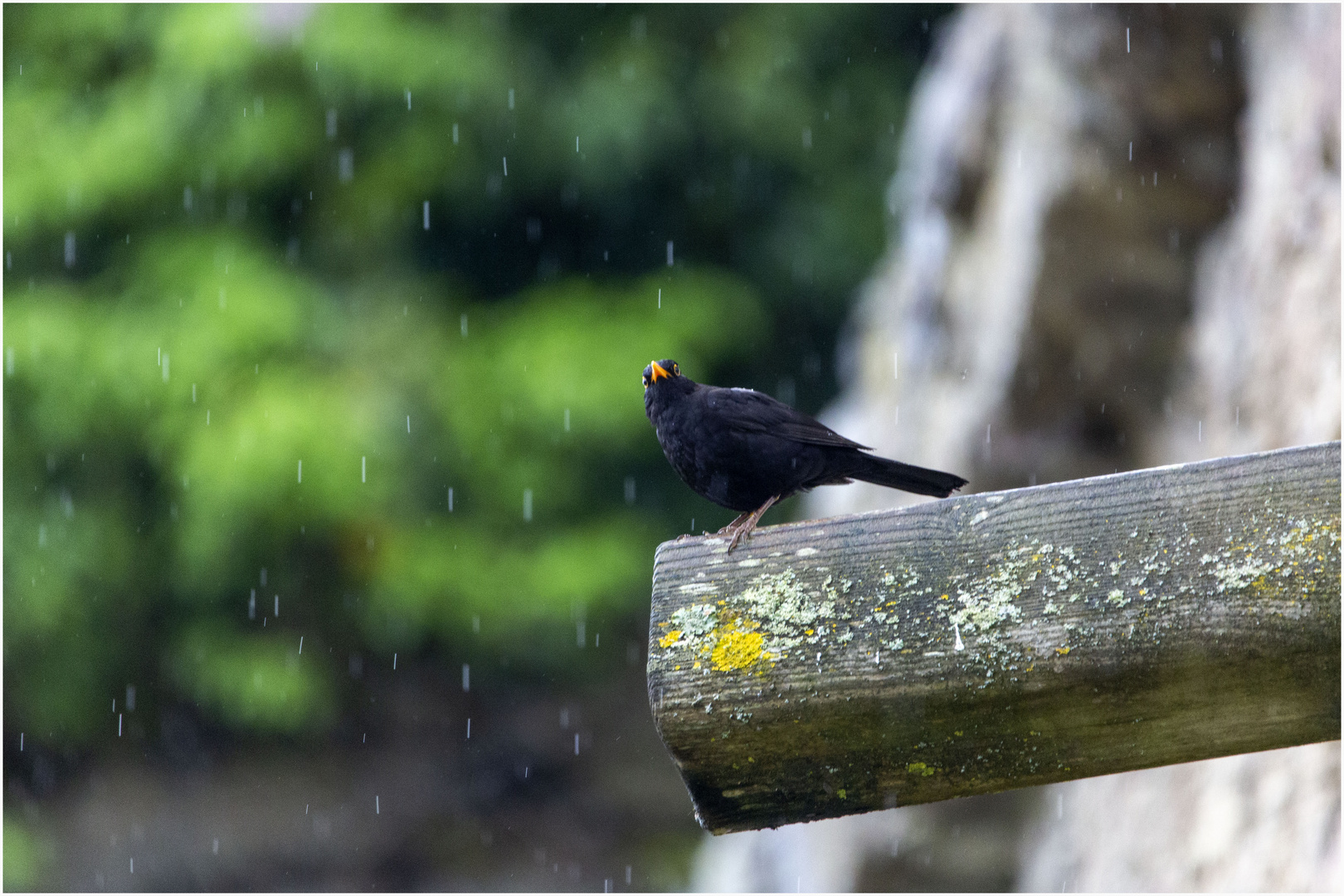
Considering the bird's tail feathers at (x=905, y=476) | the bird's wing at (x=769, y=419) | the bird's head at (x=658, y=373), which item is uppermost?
the bird's head at (x=658, y=373)

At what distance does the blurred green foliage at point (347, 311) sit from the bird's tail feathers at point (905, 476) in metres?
4.74

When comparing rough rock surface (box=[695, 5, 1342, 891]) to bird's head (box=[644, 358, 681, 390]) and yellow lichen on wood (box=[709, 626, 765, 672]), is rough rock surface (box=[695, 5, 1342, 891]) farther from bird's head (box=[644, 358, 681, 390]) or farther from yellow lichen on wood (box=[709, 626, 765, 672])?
yellow lichen on wood (box=[709, 626, 765, 672])

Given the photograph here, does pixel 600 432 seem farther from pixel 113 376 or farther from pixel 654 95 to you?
pixel 113 376

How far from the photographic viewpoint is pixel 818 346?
833cm

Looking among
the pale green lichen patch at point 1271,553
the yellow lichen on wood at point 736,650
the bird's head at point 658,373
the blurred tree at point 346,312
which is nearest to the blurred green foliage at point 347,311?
the blurred tree at point 346,312

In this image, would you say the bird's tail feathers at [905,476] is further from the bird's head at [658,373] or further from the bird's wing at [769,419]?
the bird's head at [658,373]

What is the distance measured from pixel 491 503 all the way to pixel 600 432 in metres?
0.82

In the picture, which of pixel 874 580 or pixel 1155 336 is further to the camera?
pixel 1155 336

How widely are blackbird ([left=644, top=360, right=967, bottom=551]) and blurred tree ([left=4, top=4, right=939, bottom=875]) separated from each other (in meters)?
4.62

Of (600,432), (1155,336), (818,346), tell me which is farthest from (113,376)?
(1155,336)

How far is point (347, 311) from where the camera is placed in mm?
6961

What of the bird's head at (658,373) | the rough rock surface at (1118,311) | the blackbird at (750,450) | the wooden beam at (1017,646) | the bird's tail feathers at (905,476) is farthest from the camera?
the rough rock surface at (1118,311)

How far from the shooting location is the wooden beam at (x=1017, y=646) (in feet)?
3.40

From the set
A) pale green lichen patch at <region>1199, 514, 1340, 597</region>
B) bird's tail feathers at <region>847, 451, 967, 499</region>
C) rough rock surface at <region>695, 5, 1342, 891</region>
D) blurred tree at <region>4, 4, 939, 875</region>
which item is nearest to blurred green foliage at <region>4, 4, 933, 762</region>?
blurred tree at <region>4, 4, 939, 875</region>
